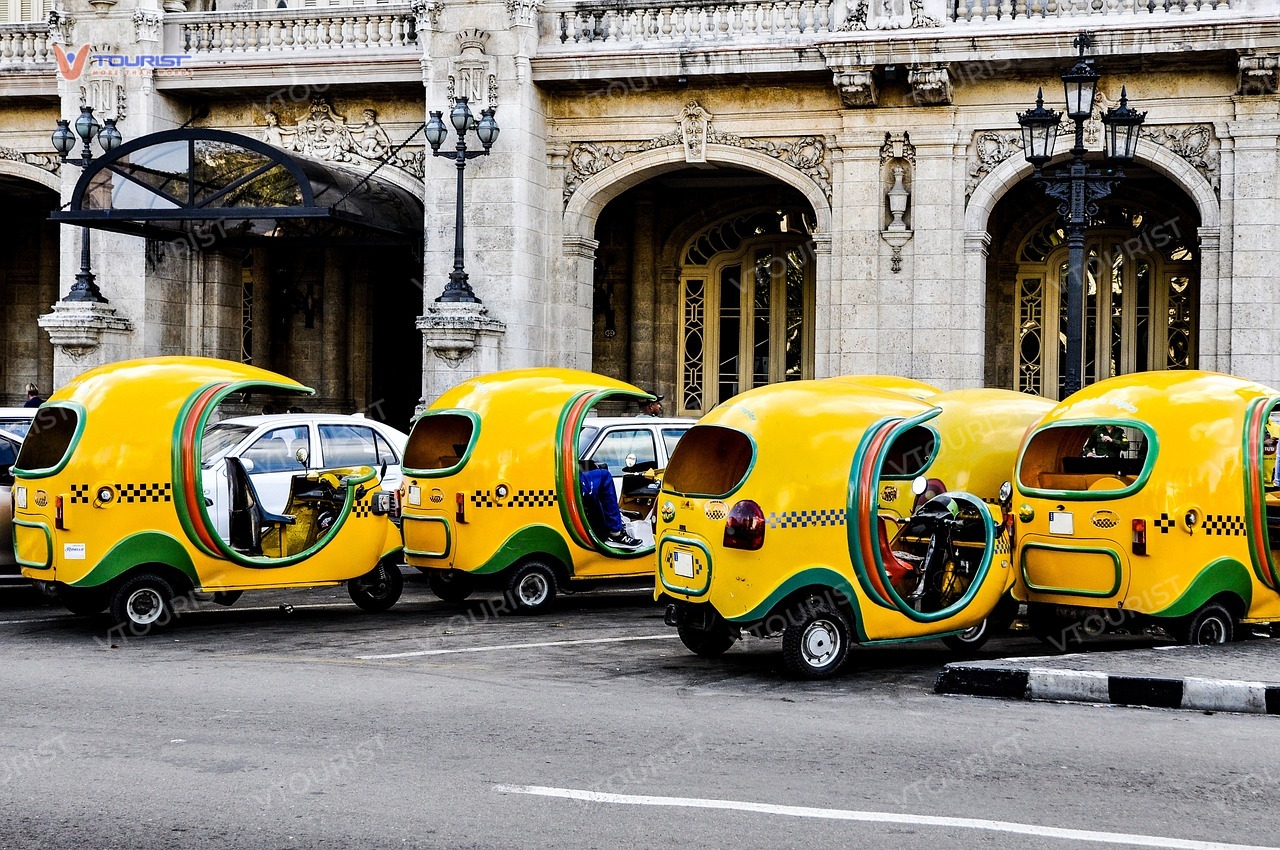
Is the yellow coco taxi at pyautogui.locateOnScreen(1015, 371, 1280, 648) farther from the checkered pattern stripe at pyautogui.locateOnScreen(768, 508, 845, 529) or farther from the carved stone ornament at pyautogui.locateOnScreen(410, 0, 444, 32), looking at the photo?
the carved stone ornament at pyautogui.locateOnScreen(410, 0, 444, 32)

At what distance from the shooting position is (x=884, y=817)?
6.30 m

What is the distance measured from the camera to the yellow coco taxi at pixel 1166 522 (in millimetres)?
10336

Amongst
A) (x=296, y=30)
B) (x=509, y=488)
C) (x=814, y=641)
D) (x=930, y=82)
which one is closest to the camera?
(x=814, y=641)

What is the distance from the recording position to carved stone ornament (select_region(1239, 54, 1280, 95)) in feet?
60.6

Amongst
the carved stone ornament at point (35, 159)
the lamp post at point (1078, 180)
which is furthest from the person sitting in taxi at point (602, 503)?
the carved stone ornament at point (35, 159)

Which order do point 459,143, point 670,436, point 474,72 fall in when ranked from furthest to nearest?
point 474,72 → point 459,143 → point 670,436

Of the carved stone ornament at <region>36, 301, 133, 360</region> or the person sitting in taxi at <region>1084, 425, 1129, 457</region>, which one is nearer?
the person sitting in taxi at <region>1084, 425, 1129, 457</region>

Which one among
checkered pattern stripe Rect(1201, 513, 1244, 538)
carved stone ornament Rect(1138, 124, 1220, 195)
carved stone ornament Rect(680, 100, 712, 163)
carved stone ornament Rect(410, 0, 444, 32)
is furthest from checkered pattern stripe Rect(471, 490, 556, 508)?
carved stone ornament Rect(1138, 124, 1220, 195)

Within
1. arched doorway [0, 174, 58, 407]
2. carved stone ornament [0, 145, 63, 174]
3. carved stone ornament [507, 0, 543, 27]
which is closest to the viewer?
carved stone ornament [507, 0, 543, 27]

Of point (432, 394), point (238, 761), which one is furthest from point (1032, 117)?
point (238, 761)

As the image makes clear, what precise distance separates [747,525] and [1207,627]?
3.50 meters

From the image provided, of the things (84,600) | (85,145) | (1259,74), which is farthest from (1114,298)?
(84,600)

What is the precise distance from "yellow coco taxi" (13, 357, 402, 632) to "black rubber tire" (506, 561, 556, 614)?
165cm

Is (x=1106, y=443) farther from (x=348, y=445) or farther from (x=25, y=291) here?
(x=25, y=291)
